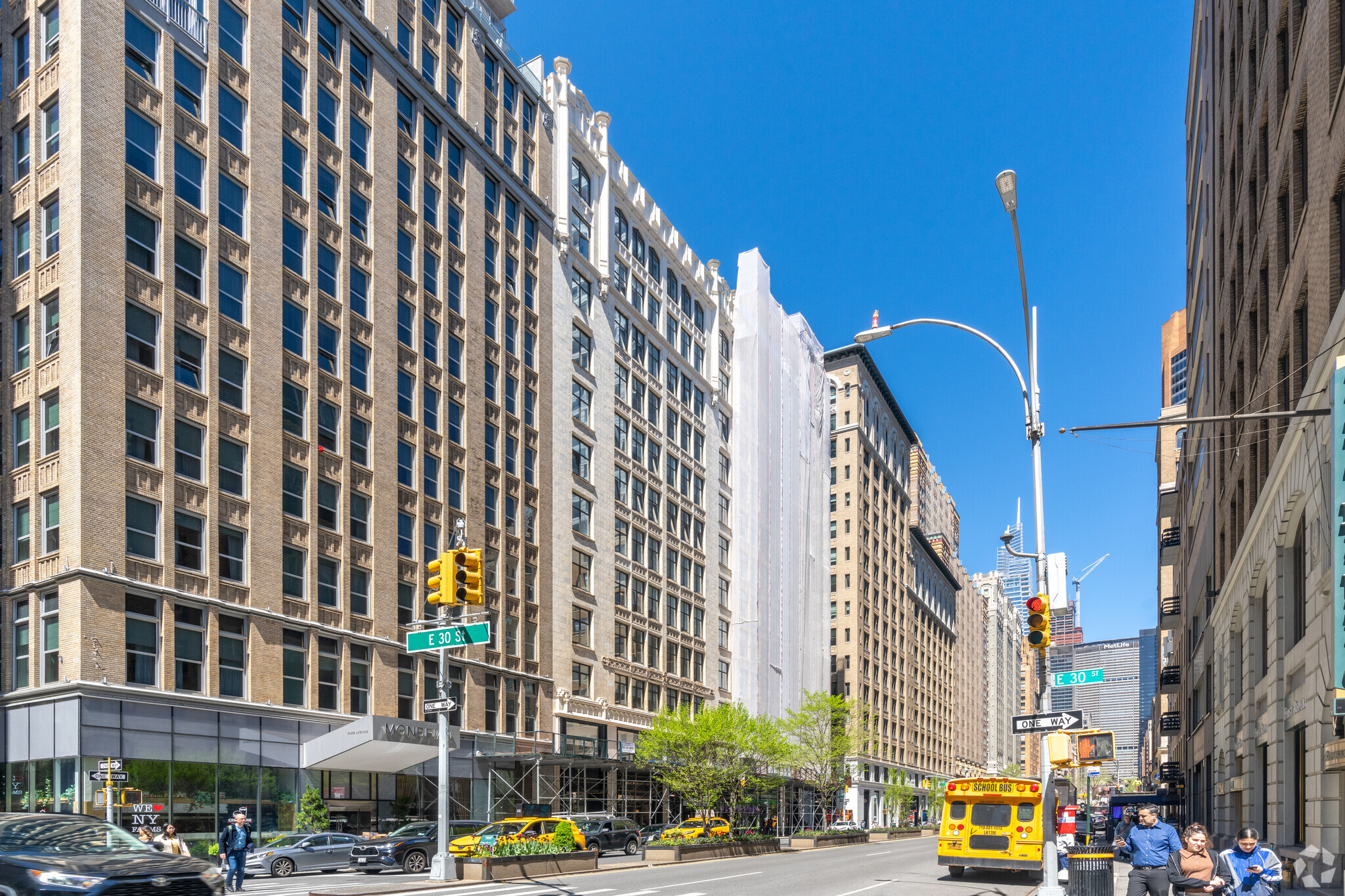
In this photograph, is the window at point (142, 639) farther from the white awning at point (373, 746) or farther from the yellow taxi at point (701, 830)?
the yellow taxi at point (701, 830)

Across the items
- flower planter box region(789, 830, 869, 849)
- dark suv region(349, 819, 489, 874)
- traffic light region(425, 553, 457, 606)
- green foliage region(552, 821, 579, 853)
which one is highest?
traffic light region(425, 553, 457, 606)

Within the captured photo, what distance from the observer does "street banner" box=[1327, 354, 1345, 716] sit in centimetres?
1435

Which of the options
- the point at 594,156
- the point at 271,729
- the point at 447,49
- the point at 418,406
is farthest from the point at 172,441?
the point at 594,156

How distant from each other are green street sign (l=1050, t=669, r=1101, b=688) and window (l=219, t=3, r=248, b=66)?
114 feet

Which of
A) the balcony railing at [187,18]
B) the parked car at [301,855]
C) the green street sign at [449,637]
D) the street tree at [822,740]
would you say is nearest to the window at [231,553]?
the parked car at [301,855]

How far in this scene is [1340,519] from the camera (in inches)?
575

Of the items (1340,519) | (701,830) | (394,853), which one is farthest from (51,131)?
(1340,519)

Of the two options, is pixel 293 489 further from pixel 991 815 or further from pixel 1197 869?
pixel 1197 869

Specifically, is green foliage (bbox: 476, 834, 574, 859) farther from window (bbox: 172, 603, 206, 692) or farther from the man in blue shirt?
the man in blue shirt

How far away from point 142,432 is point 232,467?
148 inches

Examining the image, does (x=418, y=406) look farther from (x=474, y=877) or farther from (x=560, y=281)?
(x=474, y=877)

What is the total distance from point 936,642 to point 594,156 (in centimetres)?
9733

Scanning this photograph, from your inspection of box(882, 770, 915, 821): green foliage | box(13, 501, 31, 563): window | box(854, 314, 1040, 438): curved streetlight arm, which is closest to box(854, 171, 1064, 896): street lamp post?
box(854, 314, 1040, 438): curved streetlight arm

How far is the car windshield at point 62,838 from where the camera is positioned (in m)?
11.0
